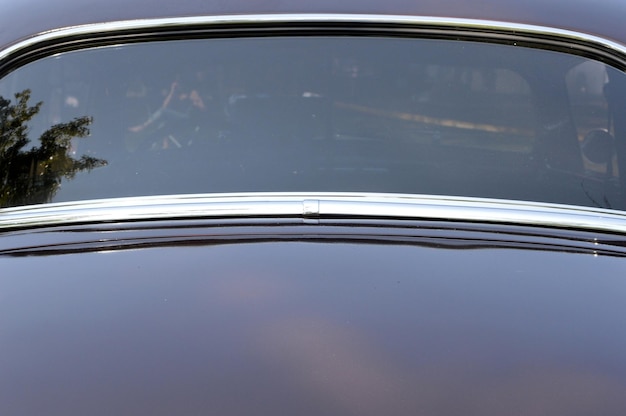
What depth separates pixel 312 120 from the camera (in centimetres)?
218

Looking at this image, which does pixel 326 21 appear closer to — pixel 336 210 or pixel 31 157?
pixel 336 210

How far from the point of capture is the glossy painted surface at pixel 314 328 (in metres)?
Answer: 1.46

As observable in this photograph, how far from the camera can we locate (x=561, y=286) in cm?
170

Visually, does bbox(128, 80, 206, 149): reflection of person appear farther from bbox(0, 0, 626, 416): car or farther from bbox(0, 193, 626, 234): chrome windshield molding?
bbox(0, 193, 626, 234): chrome windshield molding

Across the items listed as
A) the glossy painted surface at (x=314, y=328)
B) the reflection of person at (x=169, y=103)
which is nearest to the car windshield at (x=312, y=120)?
the reflection of person at (x=169, y=103)

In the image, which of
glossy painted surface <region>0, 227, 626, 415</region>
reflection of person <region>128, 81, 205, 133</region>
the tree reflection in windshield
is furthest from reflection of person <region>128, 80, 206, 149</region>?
glossy painted surface <region>0, 227, 626, 415</region>

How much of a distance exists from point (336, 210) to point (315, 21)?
0.55 m

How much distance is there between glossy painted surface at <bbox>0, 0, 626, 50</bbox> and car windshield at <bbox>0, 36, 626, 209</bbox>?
0.08 meters

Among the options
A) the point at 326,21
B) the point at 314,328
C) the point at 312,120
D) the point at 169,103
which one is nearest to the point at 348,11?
the point at 326,21

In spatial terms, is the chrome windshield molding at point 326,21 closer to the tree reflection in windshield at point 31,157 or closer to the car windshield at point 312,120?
the car windshield at point 312,120

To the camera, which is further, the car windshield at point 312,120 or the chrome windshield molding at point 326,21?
the chrome windshield molding at point 326,21

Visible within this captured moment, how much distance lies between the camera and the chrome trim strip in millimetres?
2223

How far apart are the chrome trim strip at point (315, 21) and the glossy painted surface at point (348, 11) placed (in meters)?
0.01

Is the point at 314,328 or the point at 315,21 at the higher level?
the point at 315,21
